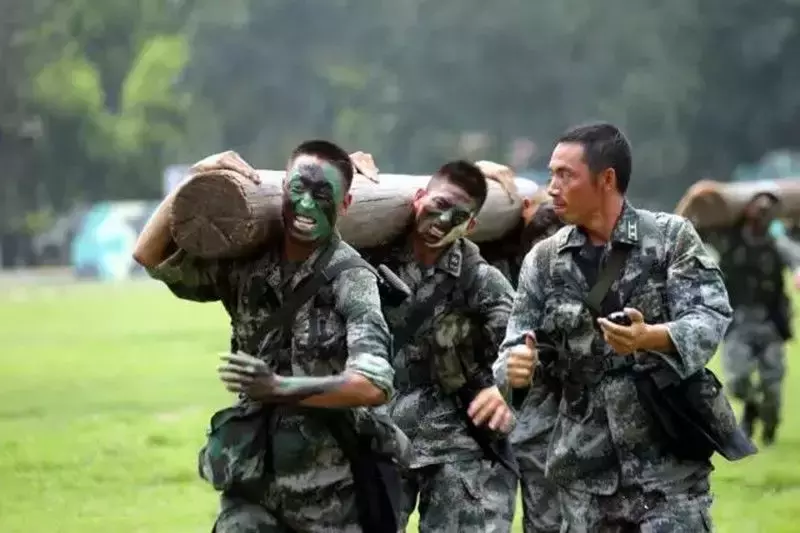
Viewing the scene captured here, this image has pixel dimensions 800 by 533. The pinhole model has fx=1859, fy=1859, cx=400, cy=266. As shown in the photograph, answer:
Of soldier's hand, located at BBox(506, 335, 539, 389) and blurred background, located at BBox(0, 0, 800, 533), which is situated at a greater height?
soldier's hand, located at BBox(506, 335, 539, 389)

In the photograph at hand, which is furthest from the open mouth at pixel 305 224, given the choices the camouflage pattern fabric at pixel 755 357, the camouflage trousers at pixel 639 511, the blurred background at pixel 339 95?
the blurred background at pixel 339 95

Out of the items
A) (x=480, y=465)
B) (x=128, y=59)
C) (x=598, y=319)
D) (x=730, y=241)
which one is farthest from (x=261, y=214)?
(x=128, y=59)

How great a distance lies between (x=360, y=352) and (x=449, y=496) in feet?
6.05

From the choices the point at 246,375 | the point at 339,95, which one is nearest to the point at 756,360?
the point at 246,375

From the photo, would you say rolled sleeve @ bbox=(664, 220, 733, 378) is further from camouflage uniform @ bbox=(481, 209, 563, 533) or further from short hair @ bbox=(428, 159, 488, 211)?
camouflage uniform @ bbox=(481, 209, 563, 533)

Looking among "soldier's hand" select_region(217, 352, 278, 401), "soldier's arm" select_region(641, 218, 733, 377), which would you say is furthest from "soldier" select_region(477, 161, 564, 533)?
"soldier's hand" select_region(217, 352, 278, 401)

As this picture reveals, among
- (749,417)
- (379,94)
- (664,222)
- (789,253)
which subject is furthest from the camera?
(379,94)

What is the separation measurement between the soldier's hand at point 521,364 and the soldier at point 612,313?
0.25 feet

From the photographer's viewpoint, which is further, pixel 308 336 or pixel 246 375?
pixel 308 336

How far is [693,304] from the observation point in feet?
20.0

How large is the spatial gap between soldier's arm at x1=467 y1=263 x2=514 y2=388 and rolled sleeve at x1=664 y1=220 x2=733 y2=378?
134 cm

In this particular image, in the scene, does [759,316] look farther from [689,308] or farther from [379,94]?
[379,94]

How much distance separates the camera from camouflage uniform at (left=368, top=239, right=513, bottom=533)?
7488 millimetres

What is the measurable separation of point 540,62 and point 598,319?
181 feet
